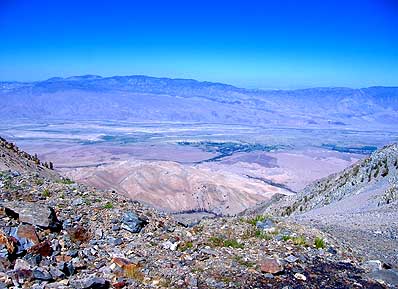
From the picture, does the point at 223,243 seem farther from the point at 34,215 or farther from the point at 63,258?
the point at 34,215

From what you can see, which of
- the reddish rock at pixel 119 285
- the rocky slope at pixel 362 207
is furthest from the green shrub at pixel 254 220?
the reddish rock at pixel 119 285

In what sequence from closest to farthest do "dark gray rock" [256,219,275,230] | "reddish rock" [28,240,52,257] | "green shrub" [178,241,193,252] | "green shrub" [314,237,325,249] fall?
1. "reddish rock" [28,240,52,257]
2. "green shrub" [178,241,193,252]
3. "green shrub" [314,237,325,249]
4. "dark gray rock" [256,219,275,230]

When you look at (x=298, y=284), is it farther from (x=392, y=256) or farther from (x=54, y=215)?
(x=54, y=215)

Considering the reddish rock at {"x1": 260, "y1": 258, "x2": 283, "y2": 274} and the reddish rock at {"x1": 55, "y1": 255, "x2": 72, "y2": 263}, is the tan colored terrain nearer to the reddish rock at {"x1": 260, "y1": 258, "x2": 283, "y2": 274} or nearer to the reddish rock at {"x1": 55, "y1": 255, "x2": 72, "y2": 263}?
the reddish rock at {"x1": 260, "y1": 258, "x2": 283, "y2": 274}

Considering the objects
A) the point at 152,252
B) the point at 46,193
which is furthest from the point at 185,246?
the point at 46,193

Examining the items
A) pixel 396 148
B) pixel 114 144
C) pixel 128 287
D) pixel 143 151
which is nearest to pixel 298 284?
pixel 128 287

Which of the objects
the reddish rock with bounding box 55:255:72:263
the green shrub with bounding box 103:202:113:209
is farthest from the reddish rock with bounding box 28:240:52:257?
the green shrub with bounding box 103:202:113:209

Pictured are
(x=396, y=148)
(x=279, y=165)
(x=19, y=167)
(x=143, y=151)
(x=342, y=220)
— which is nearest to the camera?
(x=342, y=220)

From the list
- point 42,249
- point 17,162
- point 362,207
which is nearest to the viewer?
point 42,249
